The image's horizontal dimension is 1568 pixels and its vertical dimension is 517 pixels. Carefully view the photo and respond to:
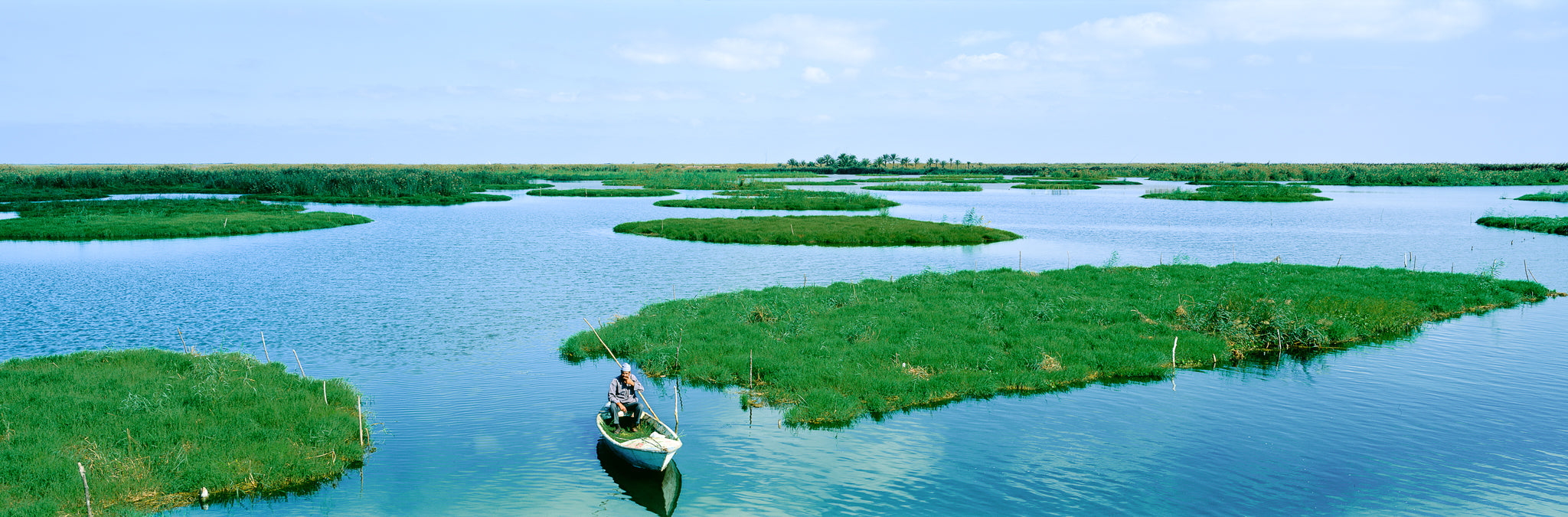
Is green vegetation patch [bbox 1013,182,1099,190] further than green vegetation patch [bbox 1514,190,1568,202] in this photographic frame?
Yes

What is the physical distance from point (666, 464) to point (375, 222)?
79.6m

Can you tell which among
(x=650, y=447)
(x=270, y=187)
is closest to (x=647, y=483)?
(x=650, y=447)

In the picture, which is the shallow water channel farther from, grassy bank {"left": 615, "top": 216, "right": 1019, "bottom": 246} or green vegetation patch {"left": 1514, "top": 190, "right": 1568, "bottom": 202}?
green vegetation patch {"left": 1514, "top": 190, "right": 1568, "bottom": 202}

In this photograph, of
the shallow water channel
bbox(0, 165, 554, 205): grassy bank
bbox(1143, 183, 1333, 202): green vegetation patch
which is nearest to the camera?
the shallow water channel

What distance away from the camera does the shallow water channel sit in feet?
58.3

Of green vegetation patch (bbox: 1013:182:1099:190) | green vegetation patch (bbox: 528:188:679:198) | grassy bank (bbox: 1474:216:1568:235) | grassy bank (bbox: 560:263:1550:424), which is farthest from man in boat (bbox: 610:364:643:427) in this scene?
green vegetation patch (bbox: 1013:182:1099:190)

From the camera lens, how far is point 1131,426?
72.9ft

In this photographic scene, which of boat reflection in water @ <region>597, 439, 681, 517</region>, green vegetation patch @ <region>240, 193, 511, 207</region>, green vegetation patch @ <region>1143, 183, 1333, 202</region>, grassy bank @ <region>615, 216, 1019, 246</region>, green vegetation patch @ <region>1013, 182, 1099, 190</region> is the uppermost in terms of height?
green vegetation patch @ <region>1013, 182, 1099, 190</region>

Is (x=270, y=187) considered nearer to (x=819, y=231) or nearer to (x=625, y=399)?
(x=819, y=231)

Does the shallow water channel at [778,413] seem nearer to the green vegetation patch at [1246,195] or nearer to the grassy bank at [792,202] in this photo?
the grassy bank at [792,202]

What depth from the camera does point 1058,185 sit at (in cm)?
16038

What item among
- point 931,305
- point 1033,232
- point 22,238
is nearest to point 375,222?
point 22,238

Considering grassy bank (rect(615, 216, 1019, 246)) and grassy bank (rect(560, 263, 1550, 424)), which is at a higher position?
grassy bank (rect(615, 216, 1019, 246))

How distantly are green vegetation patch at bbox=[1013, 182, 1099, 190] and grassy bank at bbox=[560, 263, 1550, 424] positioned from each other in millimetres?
116311
